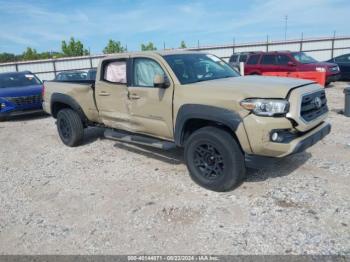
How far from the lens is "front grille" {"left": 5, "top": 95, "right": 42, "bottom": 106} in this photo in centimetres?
983

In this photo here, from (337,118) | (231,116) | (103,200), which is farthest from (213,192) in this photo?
(337,118)

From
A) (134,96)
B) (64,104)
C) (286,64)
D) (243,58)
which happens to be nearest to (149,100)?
(134,96)

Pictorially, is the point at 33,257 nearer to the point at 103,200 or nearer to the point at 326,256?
the point at 103,200

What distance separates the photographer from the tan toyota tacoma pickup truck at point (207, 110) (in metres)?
3.63

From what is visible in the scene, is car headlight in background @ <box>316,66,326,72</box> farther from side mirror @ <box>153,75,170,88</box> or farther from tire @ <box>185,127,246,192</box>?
tire @ <box>185,127,246,192</box>

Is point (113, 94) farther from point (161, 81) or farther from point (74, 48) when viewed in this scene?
point (74, 48)

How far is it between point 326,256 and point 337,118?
6000 mm

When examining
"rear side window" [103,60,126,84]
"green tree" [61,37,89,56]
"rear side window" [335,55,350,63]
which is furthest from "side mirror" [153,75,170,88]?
"green tree" [61,37,89,56]

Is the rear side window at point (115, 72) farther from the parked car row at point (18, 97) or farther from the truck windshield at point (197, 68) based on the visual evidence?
the parked car row at point (18, 97)

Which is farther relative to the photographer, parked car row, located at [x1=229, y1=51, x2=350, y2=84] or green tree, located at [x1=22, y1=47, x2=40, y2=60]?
green tree, located at [x1=22, y1=47, x2=40, y2=60]

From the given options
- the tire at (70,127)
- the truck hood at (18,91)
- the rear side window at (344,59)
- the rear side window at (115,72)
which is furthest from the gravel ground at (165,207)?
the rear side window at (344,59)

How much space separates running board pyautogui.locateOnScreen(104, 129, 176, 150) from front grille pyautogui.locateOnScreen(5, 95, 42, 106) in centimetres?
540

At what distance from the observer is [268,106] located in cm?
361

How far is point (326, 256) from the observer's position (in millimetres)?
2836
